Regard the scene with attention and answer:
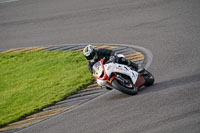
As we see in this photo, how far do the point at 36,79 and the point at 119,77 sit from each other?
4409 millimetres

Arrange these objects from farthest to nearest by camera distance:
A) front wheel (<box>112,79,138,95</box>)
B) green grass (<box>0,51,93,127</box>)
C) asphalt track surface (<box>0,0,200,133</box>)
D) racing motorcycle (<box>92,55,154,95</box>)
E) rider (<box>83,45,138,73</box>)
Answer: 1. green grass (<box>0,51,93,127</box>)
2. rider (<box>83,45,138,73</box>)
3. racing motorcycle (<box>92,55,154,95</box>)
4. front wheel (<box>112,79,138,95</box>)
5. asphalt track surface (<box>0,0,200,133</box>)

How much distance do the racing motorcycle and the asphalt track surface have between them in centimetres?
24

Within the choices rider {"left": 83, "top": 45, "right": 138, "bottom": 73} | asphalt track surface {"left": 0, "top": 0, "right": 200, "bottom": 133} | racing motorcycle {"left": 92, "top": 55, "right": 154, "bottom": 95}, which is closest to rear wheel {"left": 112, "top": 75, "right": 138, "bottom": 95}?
racing motorcycle {"left": 92, "top": 55, "right": 154, "bottom": 95}

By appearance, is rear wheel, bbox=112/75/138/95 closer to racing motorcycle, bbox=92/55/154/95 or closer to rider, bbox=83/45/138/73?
racing motorcycle, bbox=92/55/154/95

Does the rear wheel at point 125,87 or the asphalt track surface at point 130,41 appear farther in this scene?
the rear wheel at point 125,87

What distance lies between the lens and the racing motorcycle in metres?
10.8

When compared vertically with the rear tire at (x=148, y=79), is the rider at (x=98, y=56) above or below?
above

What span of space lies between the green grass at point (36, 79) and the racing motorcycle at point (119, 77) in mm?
1796

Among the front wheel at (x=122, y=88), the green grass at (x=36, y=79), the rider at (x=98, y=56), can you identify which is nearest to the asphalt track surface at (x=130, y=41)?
the front wheel at (x=122, y=88)

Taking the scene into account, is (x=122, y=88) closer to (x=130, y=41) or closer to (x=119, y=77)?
(x=119, y=77)

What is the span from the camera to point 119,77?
1090 centimetres

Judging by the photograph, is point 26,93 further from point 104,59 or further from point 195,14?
point 195,14

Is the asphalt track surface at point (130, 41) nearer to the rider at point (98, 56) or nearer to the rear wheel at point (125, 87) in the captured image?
the rear wheel at point (125, 87)

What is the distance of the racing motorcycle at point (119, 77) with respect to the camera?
10.8 m
